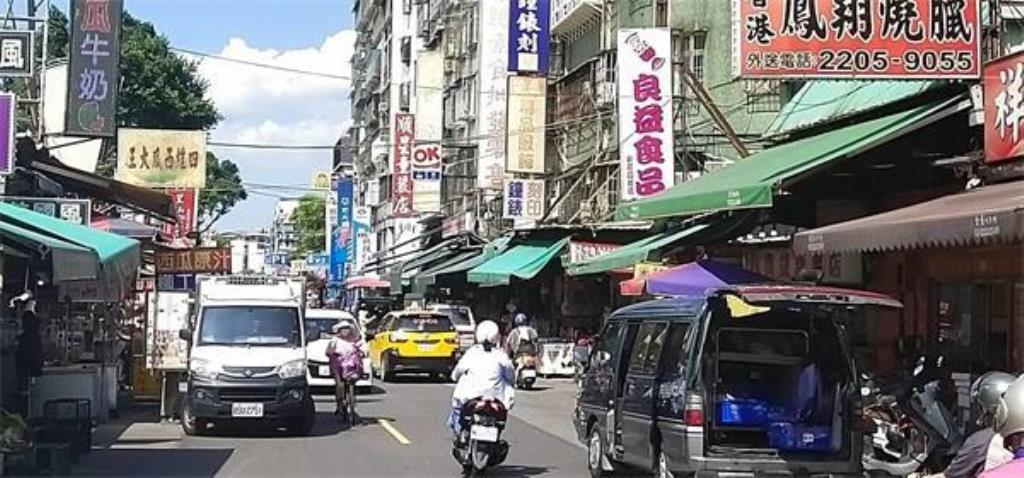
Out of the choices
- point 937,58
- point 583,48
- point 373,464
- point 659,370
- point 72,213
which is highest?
point 583,48

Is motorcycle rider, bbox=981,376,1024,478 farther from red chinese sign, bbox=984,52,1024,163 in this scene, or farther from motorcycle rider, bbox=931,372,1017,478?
red chinese sign, bbox=984,52,1024,163

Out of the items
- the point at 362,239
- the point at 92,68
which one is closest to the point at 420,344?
the point at 92,68

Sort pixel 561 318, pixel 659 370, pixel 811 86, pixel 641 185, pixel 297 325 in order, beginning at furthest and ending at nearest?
1. pixel 561 318
2. pixel 641 185
3. pixel 811 86
4. pixel 297 325
5. pixel 659 370

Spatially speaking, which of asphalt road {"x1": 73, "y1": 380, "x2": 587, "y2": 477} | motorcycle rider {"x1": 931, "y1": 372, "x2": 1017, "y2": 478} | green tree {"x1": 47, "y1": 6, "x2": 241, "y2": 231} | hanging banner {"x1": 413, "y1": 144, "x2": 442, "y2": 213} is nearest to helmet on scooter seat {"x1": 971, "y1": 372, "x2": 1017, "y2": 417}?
motorcycle rider {"x1": 931, "y1": 372, "x2": 1017, "y2": 478}

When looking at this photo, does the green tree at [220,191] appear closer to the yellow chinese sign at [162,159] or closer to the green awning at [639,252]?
the yellow chinese sign at [162,159]

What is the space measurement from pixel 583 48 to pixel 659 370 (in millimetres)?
30196

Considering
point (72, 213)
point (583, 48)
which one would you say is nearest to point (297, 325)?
point (72, 213)

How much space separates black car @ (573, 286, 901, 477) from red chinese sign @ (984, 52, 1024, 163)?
105 inches

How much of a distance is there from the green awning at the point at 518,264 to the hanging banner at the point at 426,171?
34.0 feet

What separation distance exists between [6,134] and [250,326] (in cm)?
537

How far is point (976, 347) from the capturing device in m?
17.6

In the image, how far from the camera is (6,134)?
17.5 metres

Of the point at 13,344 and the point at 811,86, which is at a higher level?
the point at 811,86

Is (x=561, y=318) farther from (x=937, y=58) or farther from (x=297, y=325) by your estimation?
(x=937, y=58)
